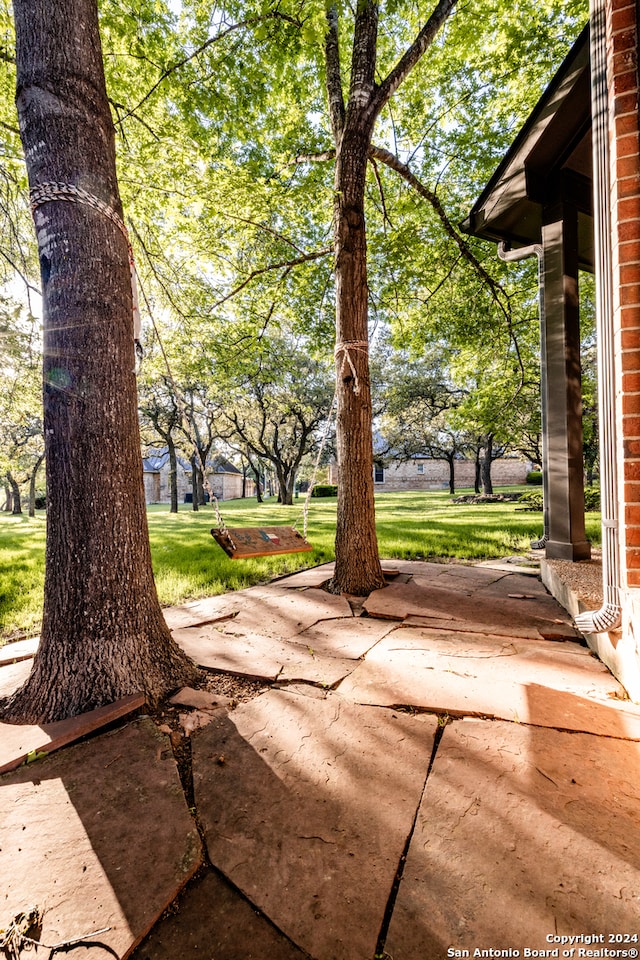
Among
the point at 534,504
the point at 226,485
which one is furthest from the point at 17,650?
the point at 226,485

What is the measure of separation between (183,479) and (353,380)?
136 feet

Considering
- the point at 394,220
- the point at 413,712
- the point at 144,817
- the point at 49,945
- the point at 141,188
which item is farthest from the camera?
the point at 394,220

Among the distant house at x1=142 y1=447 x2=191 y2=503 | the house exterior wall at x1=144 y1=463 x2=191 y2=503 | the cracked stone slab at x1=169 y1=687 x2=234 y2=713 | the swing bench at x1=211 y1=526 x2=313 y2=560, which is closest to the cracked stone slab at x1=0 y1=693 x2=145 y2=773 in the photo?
the cracked stone slab at x1=169 y1=687 x2=234 y2=713

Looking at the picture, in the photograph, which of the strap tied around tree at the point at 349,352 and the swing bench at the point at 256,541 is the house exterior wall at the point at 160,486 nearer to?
the swing bench at the point at 256,541

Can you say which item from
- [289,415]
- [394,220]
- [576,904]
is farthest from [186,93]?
[289,415]

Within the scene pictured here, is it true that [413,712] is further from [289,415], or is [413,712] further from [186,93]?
[289,415]

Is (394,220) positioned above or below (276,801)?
above

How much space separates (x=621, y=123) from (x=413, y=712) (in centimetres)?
288

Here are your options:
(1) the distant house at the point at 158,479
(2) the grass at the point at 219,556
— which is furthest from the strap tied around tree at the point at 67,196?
(1) the distant house at the point at 158,479

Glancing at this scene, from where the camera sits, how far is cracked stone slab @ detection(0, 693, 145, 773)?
4.73 feet

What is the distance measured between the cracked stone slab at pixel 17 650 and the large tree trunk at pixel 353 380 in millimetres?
2273

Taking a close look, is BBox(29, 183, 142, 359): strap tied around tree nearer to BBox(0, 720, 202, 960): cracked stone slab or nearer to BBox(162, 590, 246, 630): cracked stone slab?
BBox(0, 720, 202, 960): cracked stone slab

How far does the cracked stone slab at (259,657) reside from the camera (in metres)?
2.08

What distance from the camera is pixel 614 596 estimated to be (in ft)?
6.52
